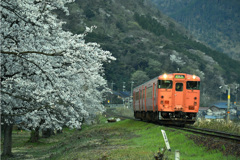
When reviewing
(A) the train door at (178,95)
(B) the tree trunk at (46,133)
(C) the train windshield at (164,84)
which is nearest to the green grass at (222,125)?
(A) the train door at (178,95)

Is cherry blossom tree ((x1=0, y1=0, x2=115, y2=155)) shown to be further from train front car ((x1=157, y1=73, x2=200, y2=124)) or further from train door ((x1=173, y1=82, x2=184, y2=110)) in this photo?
train door ((x1=173, y1=82, x2=184, y2=110))

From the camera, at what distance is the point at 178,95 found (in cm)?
2511

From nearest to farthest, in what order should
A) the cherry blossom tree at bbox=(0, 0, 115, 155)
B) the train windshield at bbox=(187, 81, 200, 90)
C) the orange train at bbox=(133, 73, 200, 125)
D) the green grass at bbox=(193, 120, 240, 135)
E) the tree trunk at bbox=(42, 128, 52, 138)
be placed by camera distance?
the cherry blossom tree at bbox=(0, 0, 115, 155) → the green grass at bbox=(193, 120, 240, 135) → the orange train at bbox=(133, 73, 200, 125) → the train windshield at bbox=(187, 81, 200, 90) → the tree trunk at bbox=(42, 128, 52, 138)

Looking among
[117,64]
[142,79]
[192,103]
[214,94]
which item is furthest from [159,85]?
[214,94]

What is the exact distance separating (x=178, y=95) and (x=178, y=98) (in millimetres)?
201

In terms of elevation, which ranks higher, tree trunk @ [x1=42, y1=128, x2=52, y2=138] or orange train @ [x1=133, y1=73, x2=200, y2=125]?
orange train @ [x1=133, y1=73, x2=200, y2=125]

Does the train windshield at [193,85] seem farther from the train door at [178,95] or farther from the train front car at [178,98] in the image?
the train door at [178,95]

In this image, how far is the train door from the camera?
25.0 metres

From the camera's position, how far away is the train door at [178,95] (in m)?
25.0

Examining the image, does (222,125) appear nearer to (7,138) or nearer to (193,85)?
(193,85)

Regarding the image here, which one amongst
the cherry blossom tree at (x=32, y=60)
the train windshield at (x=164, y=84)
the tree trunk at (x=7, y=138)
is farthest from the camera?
the train windshield at (x=164, y=84)

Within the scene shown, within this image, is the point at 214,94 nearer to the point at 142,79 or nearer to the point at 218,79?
the point at 218,79

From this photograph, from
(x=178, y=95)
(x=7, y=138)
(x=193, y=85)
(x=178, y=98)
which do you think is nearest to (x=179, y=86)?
(x=178, y=95)

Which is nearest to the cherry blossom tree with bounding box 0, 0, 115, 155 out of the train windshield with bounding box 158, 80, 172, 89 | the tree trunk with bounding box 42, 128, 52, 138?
the train windshield with bounding box 158, 80, 172, 89
